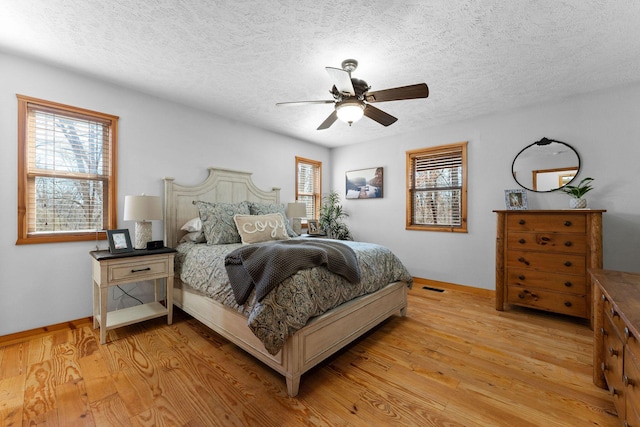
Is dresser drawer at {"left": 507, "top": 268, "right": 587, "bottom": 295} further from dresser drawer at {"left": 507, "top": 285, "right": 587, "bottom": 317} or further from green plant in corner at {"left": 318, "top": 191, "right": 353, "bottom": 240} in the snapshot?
green plant in corner at {"left": 318, "top": 191, "right": 353, "bottom": 240}

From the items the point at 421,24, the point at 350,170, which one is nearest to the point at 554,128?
the point at 421,24

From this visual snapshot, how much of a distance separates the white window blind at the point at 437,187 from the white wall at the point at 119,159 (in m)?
2.67

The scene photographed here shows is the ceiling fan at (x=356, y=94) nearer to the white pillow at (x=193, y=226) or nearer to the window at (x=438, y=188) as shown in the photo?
the white pillow at (x=193, y=226)

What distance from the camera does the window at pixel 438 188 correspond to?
382cm

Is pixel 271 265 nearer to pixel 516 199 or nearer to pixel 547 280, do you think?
pixel 547 280

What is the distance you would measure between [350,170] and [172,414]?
431cm

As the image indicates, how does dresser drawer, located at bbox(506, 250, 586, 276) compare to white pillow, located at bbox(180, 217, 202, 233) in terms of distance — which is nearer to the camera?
dresser drawer, located at bbox(506, 250, 586, 276)

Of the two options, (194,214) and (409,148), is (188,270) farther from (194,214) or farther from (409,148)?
(409,148)

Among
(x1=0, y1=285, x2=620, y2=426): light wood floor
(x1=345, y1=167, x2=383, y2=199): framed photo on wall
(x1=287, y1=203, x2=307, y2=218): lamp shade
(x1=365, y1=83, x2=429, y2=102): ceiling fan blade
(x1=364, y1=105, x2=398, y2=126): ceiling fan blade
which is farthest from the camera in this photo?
(x1=345, y1=167, x2=383, y2=199): framed photo on wall

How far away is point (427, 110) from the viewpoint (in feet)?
11.2

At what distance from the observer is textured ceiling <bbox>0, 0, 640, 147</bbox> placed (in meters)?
1.72

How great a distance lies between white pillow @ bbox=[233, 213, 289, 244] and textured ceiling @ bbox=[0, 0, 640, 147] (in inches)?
55.6

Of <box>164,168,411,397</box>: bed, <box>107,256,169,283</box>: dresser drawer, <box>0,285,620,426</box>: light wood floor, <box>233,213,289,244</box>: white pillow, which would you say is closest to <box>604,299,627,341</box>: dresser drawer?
<box>0,285,620,426</box>: light wood floor

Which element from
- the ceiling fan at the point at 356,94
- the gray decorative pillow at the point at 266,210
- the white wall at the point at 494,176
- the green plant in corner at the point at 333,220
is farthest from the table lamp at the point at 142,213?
the white wall at the point at 494,176
